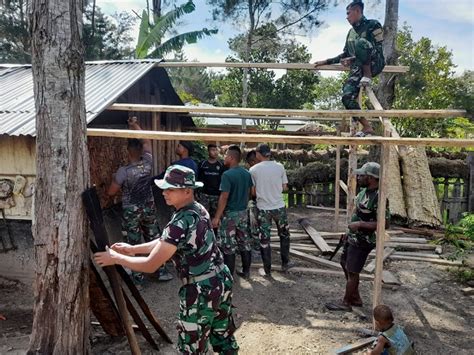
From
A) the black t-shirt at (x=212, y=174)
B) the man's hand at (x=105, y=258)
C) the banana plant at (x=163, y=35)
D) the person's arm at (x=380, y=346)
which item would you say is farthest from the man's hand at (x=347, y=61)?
the banana plant at (x=163, y=35)

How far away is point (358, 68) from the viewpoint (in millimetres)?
5871

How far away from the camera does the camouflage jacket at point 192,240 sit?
10.0ft

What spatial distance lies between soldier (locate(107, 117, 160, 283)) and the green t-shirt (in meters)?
1.12

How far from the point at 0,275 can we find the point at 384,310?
5294 millimetres

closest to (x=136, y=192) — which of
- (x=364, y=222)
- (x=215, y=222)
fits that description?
(x=215, y=222)

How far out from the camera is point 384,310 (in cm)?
363

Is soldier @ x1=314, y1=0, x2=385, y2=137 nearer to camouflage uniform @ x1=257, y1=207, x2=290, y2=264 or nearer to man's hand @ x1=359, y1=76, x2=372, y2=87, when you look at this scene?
man's hand @ x1=359, y1=76, x2=372, y2=87

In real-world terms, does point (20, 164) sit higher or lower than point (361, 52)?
lower

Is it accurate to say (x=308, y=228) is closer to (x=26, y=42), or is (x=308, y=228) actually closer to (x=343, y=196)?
(x=343, y=196)

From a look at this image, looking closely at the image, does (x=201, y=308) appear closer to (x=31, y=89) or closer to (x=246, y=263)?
(x=246, y=263)

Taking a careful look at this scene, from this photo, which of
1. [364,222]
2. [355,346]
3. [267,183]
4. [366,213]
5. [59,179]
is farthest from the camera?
[267,183]

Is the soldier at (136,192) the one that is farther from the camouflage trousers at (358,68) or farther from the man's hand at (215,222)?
the camouflage trousers at (358,68)

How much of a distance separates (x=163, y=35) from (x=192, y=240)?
12.2 meters

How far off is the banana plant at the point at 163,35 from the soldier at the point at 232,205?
8.69 meters
